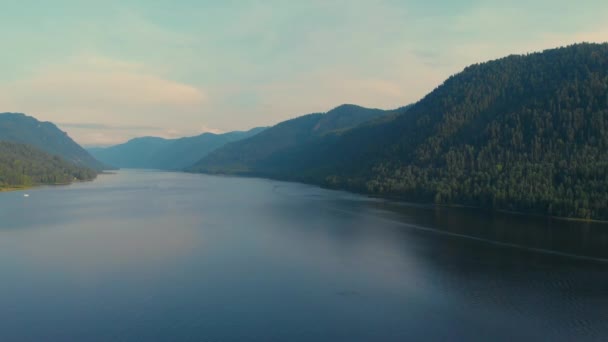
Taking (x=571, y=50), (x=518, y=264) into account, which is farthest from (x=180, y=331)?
(x=571, y=50)

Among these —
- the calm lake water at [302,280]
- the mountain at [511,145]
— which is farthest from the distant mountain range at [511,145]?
the calm lake water at [302,280]

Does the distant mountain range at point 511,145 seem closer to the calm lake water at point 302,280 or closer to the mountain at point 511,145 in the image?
the mountain at point 511,145

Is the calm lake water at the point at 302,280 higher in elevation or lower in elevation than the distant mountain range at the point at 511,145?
lower

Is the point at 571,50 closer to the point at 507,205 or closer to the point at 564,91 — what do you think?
the point at 564,91

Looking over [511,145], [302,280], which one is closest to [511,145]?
[511,145]

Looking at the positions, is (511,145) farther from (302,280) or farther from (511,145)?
(302,280)

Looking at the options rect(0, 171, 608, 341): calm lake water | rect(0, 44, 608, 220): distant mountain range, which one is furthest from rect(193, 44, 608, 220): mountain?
rect(0, 171, 608, 341): calm lake water

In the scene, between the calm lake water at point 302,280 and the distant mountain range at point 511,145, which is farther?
the distant mountain range at point 511,145
